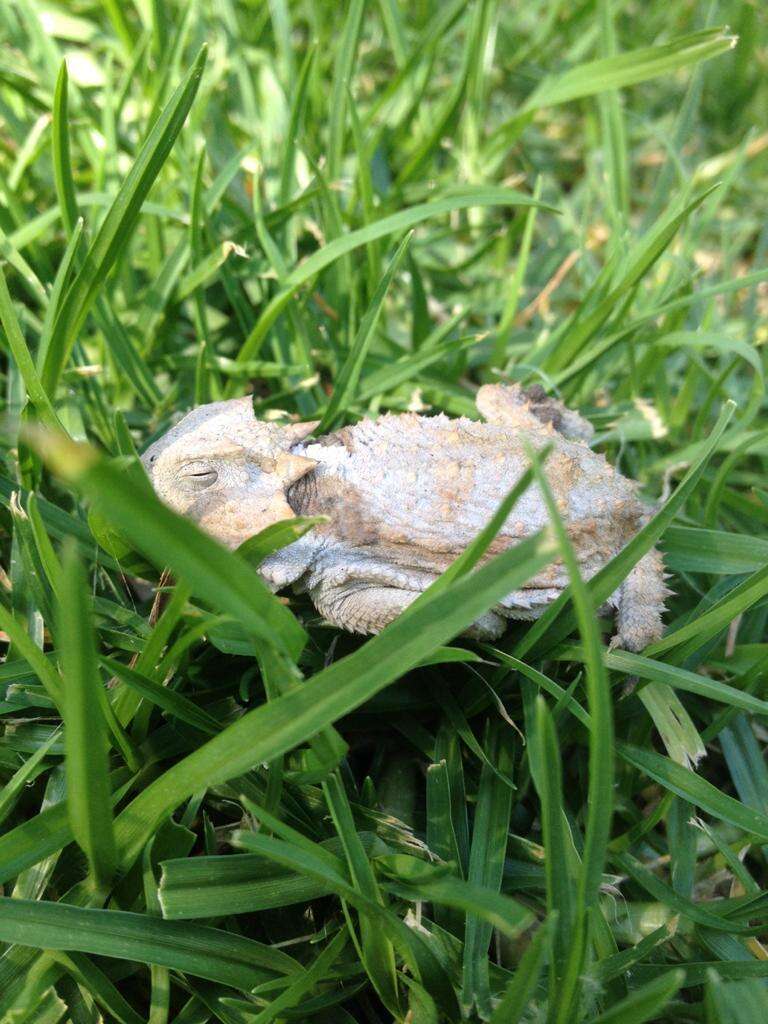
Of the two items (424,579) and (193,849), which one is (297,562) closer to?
(424,579)

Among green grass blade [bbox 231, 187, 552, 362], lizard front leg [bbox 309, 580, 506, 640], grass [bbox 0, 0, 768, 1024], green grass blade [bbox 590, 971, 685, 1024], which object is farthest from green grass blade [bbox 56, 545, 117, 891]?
green grass blade [bbox 231, 187, 552, 362]

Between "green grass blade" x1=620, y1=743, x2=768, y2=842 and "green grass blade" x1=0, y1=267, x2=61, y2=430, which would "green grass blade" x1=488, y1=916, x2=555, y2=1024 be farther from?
"green grass blade" x1=0, y1=267, x2=61, y2=430

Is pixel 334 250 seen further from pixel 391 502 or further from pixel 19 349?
pixel 19 349

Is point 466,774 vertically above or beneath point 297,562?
beneath

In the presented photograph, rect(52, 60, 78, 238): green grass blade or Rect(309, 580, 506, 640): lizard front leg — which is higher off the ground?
Rect(52, 60, 78, 238): green grass blade

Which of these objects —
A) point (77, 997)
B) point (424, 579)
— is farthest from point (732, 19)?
point (77, 997)

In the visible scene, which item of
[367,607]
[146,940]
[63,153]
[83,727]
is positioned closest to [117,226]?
[63,153]
